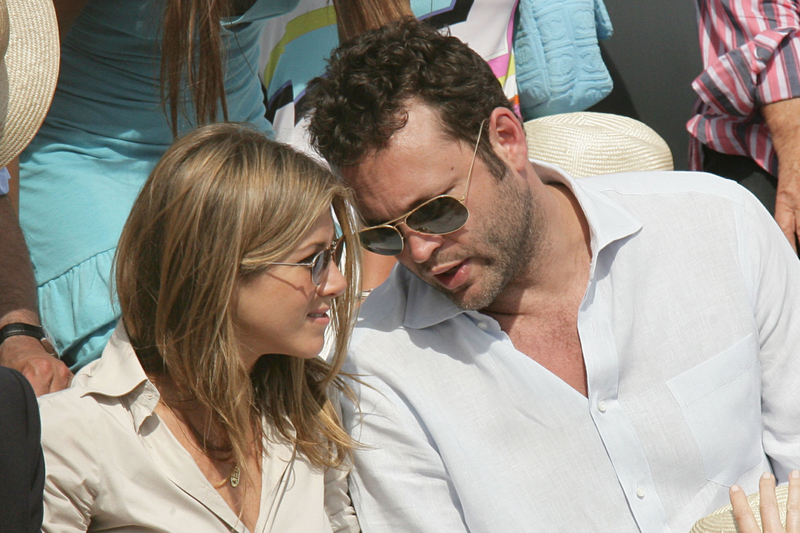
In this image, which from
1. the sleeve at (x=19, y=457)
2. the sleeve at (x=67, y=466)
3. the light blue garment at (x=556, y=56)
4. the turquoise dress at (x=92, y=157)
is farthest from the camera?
Answer: the light blue garment at (x=556, y=56)

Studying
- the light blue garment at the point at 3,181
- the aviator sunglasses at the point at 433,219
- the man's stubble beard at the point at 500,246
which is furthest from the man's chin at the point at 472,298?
the light blue garment at the point at 3,181

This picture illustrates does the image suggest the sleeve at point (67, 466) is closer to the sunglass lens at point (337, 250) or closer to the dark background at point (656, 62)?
the sunglass lens at point (337, 250)

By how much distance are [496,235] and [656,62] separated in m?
2.74

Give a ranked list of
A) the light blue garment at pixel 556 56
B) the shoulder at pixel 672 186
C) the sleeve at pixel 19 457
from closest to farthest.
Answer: the sleeve at pixel 19 457 → the shoulder at pixel 672 186 → the light blue garment at pixel 556 56

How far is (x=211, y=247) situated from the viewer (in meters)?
1.71

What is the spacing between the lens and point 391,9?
2.37 m

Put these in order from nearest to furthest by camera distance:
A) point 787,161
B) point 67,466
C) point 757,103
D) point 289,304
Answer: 1. point 67,466
2. point 289,304
3. point 787,161
4. point 757,103

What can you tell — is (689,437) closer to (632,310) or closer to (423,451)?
(632,310)

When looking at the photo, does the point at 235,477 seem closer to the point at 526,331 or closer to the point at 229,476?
the point at 229,476

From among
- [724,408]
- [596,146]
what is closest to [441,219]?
[724,408]

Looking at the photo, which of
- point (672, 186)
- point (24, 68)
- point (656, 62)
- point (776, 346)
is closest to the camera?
point (24, 68)

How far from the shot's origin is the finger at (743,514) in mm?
1571

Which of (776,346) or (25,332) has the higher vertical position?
(25,332)

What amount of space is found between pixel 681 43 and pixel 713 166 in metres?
1.42
